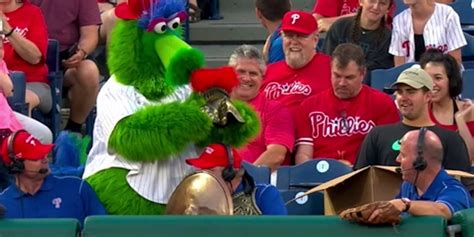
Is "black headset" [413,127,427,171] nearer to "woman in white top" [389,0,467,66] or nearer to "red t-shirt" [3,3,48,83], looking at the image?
"woman in white top" [389,0,467,66]

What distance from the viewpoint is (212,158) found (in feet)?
16.9

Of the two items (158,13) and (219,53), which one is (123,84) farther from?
(219,53)

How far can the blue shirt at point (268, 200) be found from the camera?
523cm

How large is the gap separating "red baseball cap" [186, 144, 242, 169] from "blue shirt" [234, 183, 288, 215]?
13 centimetres

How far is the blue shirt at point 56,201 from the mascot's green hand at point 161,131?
10.4 inches

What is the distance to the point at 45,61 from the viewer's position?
8.22 metres

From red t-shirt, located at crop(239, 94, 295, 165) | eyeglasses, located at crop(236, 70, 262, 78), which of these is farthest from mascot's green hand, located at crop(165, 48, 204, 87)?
eyeglasses, located at crop(236, 70, 262, 78)

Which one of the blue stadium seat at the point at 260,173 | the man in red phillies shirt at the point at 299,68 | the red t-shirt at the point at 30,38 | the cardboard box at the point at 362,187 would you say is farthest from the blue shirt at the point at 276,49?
the cardboard box at the point at 362,187

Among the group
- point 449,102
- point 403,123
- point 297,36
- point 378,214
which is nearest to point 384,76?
point 297,36

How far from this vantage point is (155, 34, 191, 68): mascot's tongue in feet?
17.6

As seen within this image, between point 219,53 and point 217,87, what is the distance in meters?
4.71

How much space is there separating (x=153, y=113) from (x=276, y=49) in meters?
3.00

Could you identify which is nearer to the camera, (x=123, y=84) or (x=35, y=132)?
(x=123, y=84)

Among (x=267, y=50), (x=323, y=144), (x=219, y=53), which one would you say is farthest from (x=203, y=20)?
(x=323, y=144)
